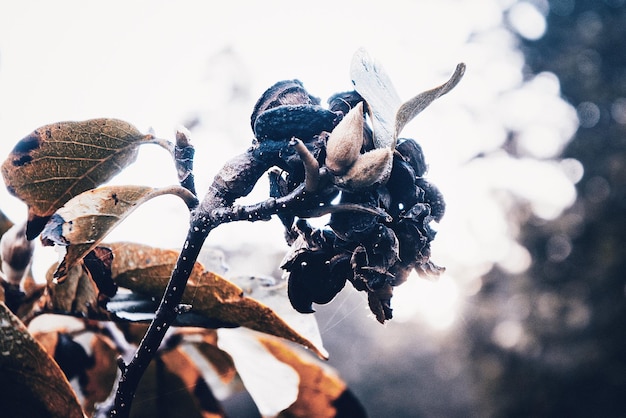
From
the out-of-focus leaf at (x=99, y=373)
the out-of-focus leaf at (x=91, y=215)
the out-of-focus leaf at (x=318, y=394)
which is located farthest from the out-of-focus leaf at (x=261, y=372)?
the out-of-focus leaf at (x=91, y=215)

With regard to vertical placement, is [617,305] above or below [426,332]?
above

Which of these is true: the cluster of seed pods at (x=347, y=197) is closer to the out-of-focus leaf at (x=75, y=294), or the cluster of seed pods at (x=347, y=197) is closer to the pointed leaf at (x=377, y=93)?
the pointed leaf at (x=377, y=93)

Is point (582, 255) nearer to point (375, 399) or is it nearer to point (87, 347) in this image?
point (87, 347)

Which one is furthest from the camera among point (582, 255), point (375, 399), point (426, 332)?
point (426, 332)

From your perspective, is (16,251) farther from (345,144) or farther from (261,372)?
(345,144)

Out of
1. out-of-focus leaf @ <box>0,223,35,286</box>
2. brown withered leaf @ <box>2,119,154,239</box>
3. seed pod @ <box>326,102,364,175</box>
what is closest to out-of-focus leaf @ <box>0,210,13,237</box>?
out-of-focus leaf @ <box>0,223,35,286</box>

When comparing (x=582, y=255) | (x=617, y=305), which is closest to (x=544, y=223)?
(x=582, y=255)

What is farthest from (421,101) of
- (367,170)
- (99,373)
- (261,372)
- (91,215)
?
(99,373)
